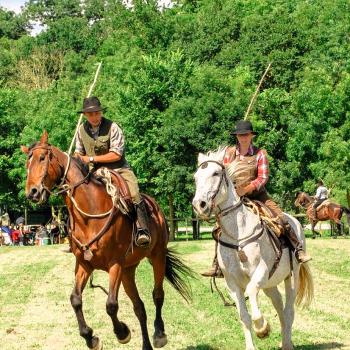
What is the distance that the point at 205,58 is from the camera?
68.4m

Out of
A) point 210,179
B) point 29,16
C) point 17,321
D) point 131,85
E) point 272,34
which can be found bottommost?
point 17,321

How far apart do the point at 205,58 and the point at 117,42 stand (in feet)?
43.1

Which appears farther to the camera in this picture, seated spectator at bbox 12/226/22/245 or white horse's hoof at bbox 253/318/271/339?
seated spectator at bbox 12/226/22/245

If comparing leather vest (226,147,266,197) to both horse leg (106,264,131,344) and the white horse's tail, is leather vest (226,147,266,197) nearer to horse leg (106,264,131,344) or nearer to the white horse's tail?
the white horse's tail

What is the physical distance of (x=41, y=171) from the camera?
10.8 meters

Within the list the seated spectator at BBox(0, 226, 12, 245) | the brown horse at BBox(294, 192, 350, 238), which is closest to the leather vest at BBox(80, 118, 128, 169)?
the brown horse at BBox(294, 192, 350, 238)

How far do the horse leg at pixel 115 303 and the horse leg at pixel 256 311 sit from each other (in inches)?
66.5

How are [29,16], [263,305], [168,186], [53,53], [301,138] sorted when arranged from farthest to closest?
[29,16] < [53,53] < [301,138] < [168,186] < [263,305]

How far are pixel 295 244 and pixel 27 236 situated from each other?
4182 centimetres

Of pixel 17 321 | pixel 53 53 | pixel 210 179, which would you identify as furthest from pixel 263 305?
pixel 53 53

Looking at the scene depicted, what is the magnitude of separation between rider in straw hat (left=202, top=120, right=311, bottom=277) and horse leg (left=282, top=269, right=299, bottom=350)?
0.32 meters

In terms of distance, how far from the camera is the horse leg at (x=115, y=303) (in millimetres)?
10859

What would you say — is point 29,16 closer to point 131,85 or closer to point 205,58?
point 205,58

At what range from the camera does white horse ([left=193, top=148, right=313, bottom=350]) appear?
10.1 metres
